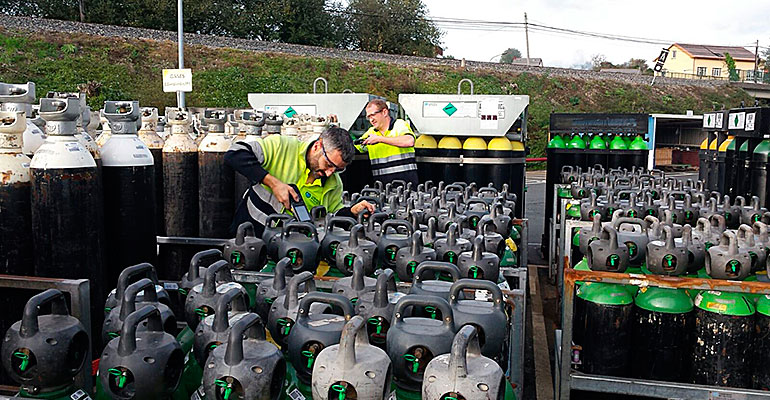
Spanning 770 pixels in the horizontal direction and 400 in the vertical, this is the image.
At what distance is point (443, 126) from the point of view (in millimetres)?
8266

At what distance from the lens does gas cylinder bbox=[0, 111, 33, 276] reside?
2826 mm

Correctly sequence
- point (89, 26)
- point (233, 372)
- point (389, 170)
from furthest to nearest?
point (89, 26) < point (389, 170) < point (233, 372)

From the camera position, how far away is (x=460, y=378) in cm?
185

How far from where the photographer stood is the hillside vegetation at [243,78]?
23250 millimetres

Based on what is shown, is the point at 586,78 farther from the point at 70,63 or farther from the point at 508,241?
the point at 508,241

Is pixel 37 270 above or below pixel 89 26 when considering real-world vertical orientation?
below

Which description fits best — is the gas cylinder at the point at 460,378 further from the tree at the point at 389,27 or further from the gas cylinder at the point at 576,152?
the tree at the point at 389,27

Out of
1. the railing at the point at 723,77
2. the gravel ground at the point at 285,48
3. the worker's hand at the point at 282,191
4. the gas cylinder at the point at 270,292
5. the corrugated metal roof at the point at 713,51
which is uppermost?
the corrugated metal roof at the point at 713,51

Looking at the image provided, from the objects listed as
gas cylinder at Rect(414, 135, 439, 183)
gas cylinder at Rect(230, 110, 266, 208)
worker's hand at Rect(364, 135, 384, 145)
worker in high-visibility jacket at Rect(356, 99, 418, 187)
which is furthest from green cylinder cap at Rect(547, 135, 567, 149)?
gas cylinder at Rect(230, 110, 266, 208)

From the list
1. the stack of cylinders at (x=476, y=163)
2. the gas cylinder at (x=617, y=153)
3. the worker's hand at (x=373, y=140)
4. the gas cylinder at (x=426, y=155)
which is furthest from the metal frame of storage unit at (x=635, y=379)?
the gas cylinder at (x=617, y=153)

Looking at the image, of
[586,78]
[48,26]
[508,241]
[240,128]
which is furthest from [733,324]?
[586,78]

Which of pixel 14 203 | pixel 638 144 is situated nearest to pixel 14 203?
pixel 14 203

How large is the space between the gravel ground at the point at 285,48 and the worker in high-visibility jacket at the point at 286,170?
80.5 ft

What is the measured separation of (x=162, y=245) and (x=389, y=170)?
12.3 ft
